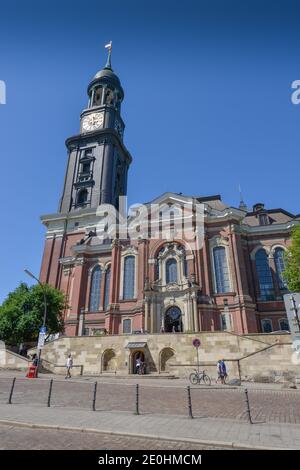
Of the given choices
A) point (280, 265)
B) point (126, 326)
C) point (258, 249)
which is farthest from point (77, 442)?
point (258, 249)

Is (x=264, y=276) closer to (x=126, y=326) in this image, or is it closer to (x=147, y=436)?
(x=126, y=326)

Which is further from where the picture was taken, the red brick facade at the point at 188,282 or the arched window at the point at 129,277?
the arched window at the point at 129,277

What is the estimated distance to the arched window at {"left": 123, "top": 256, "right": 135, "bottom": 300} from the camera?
3900cm

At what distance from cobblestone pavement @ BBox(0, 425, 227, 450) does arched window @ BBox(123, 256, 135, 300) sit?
31.8 meters

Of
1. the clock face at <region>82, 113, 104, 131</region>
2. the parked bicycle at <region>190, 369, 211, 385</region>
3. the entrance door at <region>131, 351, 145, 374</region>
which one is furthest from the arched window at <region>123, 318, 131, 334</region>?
the clock face at <region>82, 113, 104, 131</region>

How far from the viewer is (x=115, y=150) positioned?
65062 millimetres

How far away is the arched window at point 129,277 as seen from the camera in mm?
39000

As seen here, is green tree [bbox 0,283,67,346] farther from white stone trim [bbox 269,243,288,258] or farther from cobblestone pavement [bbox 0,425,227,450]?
white stone trim [bbox 269,243,288,258]

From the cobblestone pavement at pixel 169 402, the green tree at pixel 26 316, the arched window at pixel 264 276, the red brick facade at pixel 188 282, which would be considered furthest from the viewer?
the arched window at pixel 264 276

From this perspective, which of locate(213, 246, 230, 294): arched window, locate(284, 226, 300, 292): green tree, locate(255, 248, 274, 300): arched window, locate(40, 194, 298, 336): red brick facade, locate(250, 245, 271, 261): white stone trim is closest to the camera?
locate(284, 226, 300, 292): green tree

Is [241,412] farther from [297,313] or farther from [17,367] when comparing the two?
[17,367]

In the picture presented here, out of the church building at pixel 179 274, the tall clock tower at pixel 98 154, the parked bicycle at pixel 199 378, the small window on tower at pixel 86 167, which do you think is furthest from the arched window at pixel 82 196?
the parked bicycle at pixel 199 378

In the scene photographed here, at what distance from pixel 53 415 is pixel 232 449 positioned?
18.6ft

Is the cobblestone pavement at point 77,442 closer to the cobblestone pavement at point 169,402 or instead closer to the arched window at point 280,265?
the cobblestone pavement at point 169,402
